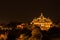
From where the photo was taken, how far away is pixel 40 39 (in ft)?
6.98

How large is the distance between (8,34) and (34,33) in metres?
0.29

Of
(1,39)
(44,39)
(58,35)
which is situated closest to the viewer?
(44,39)

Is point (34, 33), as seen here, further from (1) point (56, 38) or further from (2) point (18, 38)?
(1) point (56, 38)

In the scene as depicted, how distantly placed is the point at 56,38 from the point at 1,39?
2.19ft

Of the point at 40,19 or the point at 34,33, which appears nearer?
the point at 34,33

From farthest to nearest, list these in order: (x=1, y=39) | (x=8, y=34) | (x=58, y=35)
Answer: (x=58, y=35) → (x=1, y=39) → (x=8, y=34)

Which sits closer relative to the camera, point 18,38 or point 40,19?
point 18,38

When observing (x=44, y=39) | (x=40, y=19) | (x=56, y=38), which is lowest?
(x=44, y=39)

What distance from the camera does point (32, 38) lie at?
7.02ft

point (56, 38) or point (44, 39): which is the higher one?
point (56, 38)

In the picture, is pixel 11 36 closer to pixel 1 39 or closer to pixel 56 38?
pixel 1 39

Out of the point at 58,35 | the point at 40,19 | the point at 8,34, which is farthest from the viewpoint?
the point at 40,19

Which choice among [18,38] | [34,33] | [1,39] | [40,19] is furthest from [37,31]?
[40,19]

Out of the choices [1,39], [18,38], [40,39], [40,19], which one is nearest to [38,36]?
[40,39]
